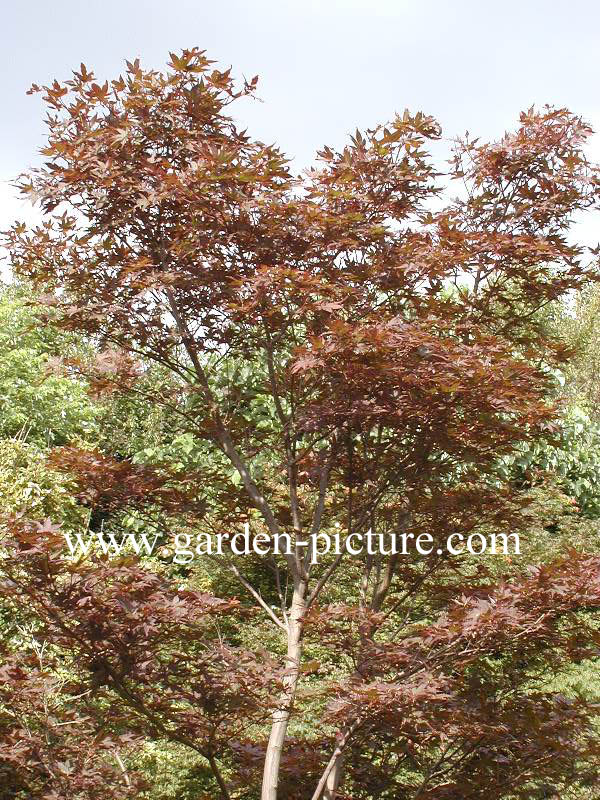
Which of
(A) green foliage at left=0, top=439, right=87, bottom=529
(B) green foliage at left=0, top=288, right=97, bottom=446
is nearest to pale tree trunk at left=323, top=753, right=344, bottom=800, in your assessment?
(A) green foliage at left=0, top=439, right=87, bottom=529

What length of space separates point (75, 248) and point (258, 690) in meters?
2.24

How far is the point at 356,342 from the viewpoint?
10.7ft

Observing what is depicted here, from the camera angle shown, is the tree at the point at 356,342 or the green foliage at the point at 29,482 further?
the green foliage at the point at 29,482

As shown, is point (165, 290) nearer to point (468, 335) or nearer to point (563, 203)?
point (468, 335)

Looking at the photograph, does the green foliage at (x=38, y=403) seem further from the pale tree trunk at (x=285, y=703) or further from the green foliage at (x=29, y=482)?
the pale tree trunk at (x=285, y=703)

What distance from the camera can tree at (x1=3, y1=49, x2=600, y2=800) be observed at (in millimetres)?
3385

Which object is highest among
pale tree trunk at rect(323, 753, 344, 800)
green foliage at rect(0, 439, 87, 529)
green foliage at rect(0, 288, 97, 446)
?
green foliage at rect(0, 288, 97, 446)

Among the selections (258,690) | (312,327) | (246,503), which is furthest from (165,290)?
(258,690)

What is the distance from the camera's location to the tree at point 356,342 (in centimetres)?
338

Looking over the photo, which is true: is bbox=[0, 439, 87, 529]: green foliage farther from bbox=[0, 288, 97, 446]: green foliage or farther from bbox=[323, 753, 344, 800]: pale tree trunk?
bbox=[0, 288, 97, 446]: green foliage

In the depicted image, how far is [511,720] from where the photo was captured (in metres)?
3.81

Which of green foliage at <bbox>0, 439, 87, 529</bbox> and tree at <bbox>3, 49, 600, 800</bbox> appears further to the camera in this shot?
green foliage at <bbox>0, 439, 87, 529</bbox>

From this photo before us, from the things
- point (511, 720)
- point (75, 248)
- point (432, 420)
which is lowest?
point (511, 720)

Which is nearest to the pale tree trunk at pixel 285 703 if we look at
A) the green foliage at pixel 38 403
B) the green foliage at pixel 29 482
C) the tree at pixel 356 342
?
the tree at pixel 356 342
